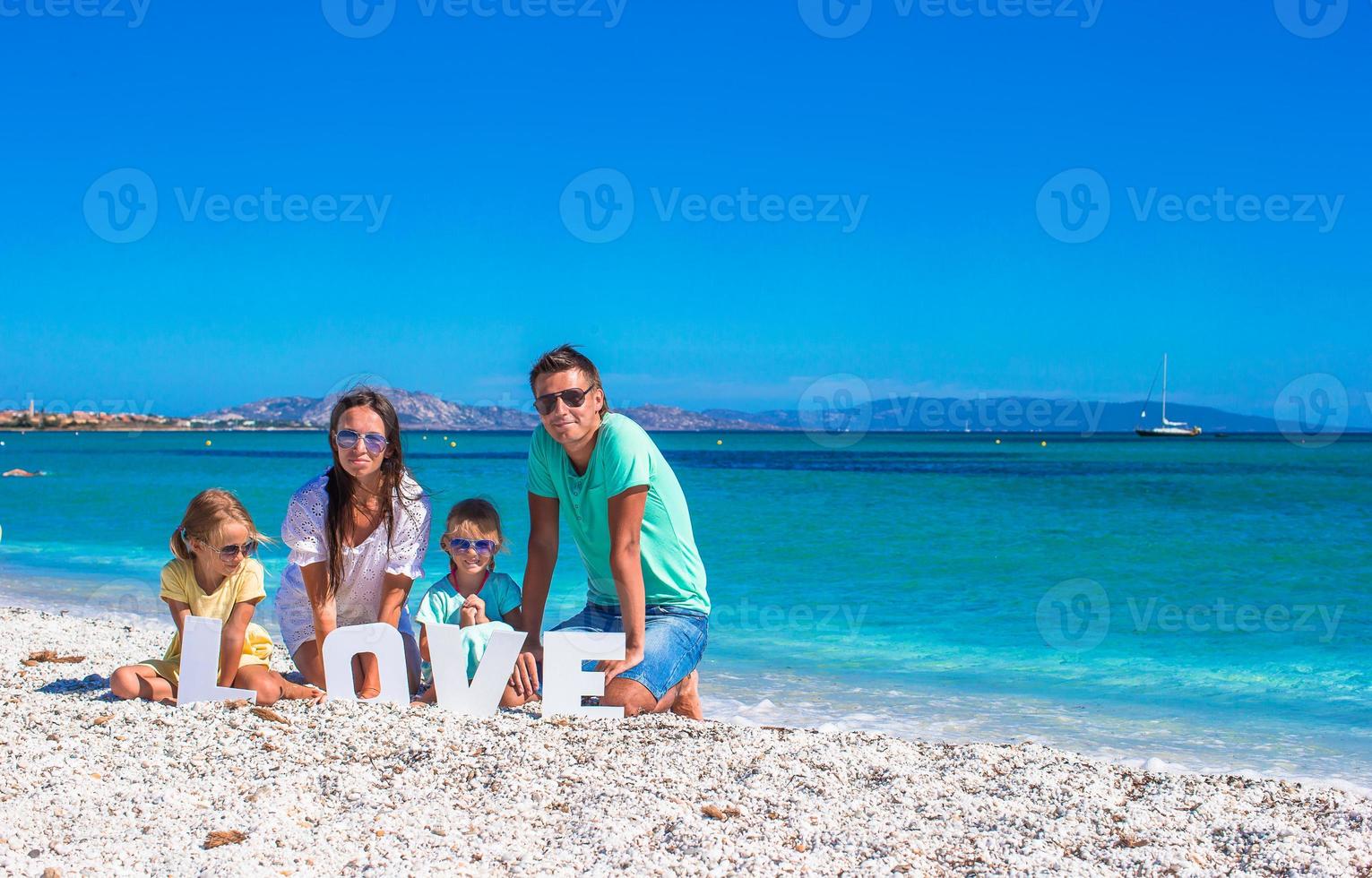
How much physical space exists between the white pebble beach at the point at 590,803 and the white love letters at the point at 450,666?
14cm

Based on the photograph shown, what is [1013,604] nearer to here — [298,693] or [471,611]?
[471,611]

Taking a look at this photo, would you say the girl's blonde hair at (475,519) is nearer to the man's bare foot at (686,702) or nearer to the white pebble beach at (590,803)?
the white pebble beach at (590,803)

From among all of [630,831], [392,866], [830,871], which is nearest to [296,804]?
[392,866]

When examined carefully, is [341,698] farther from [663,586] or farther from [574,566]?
[574,566]

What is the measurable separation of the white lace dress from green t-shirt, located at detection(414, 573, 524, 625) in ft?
0.53

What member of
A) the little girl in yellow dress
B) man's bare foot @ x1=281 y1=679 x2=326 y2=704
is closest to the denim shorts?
man's bare foot @ x1=281 y1=679 x2=326 y2=704

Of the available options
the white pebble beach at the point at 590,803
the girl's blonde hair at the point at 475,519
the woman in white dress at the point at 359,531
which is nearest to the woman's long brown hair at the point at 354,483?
the woman in white dress at the point at 359,531

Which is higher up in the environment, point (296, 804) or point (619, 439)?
point (619, 439)

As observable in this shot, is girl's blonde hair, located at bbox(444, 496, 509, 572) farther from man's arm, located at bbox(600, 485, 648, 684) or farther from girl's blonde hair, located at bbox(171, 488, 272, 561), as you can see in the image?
girl's blonde hair, located at bbox(171, 488, 272, 561)

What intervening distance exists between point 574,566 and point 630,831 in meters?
11.2

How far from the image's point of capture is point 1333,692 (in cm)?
776

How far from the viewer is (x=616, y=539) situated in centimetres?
471

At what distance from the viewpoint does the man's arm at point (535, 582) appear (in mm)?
5039

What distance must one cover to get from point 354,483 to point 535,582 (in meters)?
0.98
